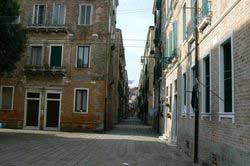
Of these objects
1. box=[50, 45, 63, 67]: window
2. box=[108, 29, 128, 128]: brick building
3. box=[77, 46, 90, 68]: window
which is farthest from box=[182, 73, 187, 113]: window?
box=[108, 29, 128, 128]: brick building

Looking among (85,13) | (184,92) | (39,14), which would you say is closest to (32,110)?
(39,14)

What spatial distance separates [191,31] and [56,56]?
17015mm

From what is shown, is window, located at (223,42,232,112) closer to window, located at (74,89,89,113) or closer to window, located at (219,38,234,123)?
window, located at (219,38,234,123)

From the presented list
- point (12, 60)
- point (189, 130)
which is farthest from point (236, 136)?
point (12, 60)

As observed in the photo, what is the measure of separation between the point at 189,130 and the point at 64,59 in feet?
54.2

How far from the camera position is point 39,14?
31.2m

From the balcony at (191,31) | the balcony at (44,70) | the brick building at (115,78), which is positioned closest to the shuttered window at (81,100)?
the balcony at (44,70)

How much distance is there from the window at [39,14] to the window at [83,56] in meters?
3.58

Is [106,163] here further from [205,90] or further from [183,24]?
[183,24]

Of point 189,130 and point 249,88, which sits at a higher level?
point 249,88

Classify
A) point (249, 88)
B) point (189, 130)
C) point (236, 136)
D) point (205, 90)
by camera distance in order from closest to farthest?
1. point (249, 88)
2. point (236, 136)
3. point (205, 90)
4. point (189, 130)

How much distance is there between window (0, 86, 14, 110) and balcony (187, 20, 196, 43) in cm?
1847

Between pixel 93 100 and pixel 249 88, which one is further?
pixel 93 100

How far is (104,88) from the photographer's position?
3011 centimetres
